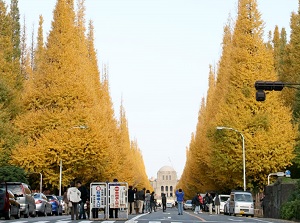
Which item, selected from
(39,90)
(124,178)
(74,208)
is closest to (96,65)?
(124,178)

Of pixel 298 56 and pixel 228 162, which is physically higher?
pixel 298 56

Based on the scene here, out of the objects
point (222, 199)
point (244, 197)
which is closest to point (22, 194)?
point (244, 197)

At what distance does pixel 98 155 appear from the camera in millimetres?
55531

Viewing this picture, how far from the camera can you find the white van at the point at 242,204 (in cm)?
4778

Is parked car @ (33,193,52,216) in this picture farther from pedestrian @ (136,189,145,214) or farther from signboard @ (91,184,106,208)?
signboard @ (91,184,106,208)

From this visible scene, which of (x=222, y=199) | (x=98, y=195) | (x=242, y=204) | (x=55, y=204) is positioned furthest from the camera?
(x=222, y=199)

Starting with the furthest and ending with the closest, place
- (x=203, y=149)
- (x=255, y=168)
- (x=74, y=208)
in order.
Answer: (x=203, y=149) < (x=255, y=168) < (x=74, y=208)

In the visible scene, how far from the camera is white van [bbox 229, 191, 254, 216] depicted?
157 feet

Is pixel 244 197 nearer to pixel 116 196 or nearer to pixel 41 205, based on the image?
pixel 41 205

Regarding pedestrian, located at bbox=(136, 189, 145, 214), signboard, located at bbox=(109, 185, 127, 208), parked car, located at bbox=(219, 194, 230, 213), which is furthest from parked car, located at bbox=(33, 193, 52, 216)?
parked car, located at bbox=(219, 194, 230, 213)

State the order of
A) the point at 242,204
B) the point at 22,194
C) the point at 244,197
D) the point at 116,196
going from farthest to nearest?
the point at 244,197
the point at 242,204
the point at 22,194
the point at 116,196

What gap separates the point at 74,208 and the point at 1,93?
25603 mm

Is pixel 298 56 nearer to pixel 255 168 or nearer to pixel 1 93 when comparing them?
pixel 255 168

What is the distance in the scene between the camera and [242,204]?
1887 inches
